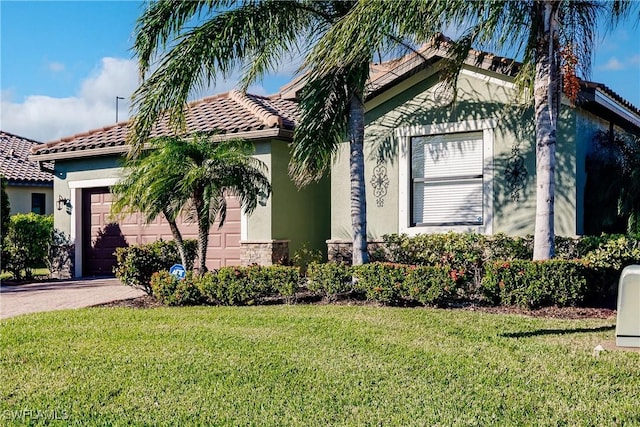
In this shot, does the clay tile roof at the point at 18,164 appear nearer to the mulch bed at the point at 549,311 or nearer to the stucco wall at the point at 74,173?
the stucco wall at the point at 74,173

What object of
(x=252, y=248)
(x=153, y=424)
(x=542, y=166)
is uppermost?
(x=542, y=166)

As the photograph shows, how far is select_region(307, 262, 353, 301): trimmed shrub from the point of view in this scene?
997cm

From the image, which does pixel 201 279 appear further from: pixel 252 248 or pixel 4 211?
pixel 4 211

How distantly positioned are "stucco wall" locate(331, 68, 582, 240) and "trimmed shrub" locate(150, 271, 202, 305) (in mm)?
3741

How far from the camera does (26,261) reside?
50.6ft

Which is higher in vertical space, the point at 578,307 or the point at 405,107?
the point at 405,107

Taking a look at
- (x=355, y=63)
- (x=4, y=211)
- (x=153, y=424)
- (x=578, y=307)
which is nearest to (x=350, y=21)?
(x=355, y=63)

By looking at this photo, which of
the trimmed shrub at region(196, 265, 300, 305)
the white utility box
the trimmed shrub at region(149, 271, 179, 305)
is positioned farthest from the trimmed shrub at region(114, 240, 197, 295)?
the white utility box

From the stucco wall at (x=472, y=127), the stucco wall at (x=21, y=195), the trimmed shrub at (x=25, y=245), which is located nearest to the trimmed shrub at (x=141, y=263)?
the stucco wall at (x=472, y=127)

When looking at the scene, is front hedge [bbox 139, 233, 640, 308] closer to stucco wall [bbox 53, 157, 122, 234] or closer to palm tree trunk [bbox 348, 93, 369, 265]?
palm tree trunk [bbox 348, 93, 369, 265]

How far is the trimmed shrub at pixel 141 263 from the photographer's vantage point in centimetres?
1110

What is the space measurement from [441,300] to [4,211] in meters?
13.0

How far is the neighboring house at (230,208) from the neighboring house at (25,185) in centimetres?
636

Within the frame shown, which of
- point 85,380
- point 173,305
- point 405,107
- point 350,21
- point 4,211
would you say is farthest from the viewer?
point 4,211
